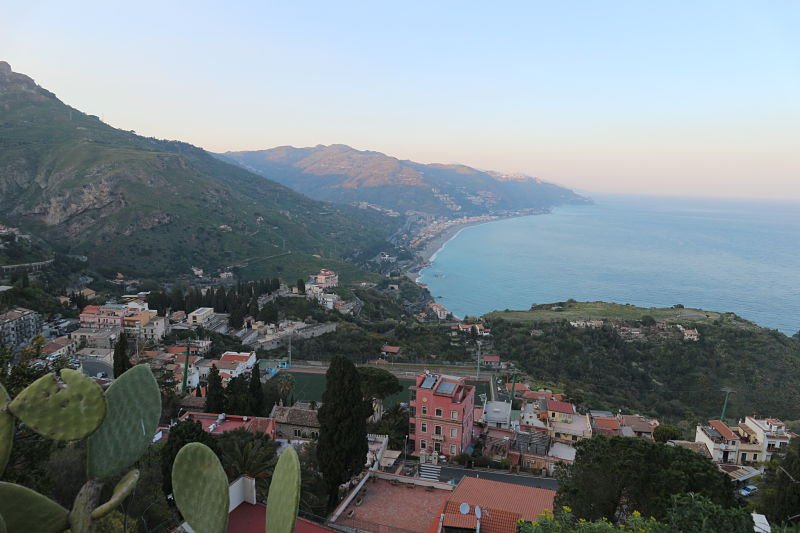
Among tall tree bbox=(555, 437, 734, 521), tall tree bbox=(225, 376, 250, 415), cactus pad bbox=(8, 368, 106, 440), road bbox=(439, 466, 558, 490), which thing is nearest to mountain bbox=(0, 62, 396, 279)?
tall tree bbox=(225, 376, 250, 415)

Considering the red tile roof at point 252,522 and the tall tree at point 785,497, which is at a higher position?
the red tile roof at point 252,522

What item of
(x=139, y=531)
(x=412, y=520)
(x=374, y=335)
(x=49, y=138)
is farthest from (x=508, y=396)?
(x=49, y=138)

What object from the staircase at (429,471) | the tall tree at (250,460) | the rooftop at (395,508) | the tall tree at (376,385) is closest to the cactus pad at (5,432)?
the rooftop at (395,508)

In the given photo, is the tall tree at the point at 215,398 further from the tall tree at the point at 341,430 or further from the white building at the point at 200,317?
the white building at the point at 200,317

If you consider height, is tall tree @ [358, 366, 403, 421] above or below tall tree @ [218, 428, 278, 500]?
below

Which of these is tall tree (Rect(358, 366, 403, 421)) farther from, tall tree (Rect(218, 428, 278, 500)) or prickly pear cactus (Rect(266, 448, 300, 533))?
prickly pear cactus (Rect(266, 448, 300, 533))
